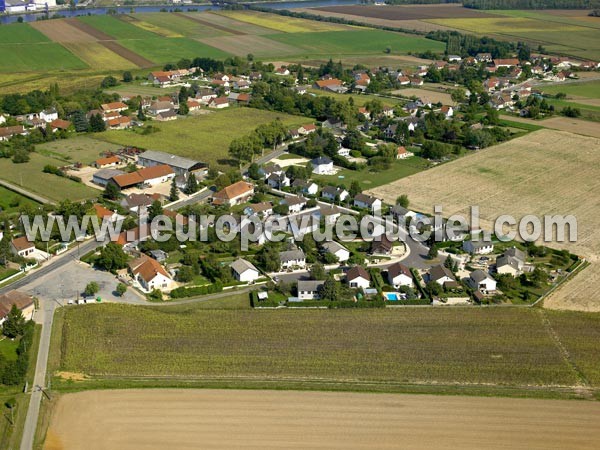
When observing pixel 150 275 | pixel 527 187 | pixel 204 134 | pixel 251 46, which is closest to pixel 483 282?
pixel 150 275

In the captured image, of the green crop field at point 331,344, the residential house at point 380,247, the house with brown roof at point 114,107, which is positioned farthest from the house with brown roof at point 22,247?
the house with brown roof at point 114,107

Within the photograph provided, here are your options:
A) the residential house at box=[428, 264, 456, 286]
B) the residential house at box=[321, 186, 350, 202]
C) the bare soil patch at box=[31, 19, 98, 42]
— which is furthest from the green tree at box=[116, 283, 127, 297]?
the bare soil patch at box=[31, 19, 98, 42]

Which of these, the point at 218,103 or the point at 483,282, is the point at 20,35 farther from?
the point at 483,282

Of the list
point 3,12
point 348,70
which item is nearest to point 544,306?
point 348,70

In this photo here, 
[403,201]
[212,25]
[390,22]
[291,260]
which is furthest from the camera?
[390,22]

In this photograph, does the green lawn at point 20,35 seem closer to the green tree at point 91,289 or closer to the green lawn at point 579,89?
the green lawn at point 579,89

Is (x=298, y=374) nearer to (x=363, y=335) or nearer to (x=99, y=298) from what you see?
(x=363, y=335)
